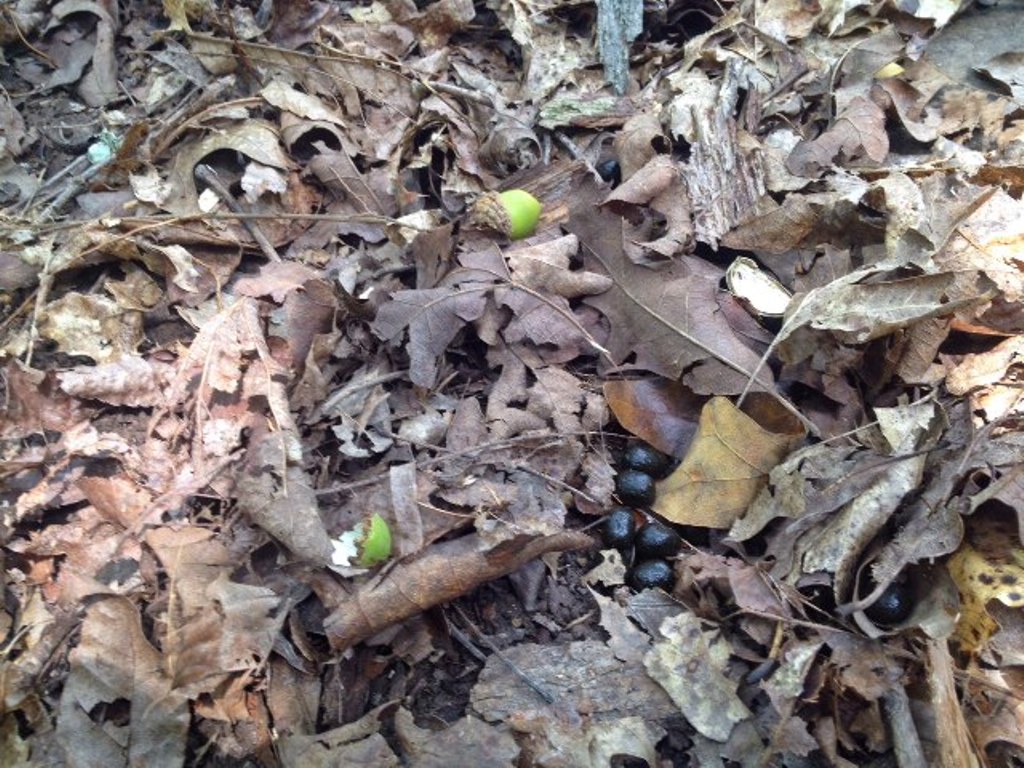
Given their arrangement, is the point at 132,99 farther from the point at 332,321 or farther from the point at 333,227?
the point at 332,321

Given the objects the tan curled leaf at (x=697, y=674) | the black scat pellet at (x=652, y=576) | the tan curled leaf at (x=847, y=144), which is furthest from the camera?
the tan curled leaf at (x=847, y=144)

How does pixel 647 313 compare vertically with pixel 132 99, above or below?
below

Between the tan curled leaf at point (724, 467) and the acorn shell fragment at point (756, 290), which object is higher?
the acorn shell fragment at point (756, 290)

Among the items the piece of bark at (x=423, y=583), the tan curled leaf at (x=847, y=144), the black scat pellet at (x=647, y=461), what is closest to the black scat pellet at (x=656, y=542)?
the black scat pellet at (x=647, y=461)

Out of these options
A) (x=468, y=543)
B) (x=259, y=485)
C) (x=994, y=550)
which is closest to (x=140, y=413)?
(x=259, y=485)

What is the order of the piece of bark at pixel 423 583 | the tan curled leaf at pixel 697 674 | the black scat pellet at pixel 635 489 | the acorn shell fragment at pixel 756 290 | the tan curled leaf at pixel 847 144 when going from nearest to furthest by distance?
the tan curled leaf at pixel 697 674 < the piece of bark at pixel 423 583 < the black scat pellet at pixel 635 489 < the acorn shell fragment at pixel 756 290 < the tan curled leaf at pixel 847 144

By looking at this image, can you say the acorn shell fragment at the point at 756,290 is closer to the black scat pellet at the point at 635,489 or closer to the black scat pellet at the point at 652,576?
the black scat pellet at the point at 635,489

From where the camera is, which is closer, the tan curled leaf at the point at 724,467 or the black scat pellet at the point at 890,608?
the black scat pellet at the point at 890,608
